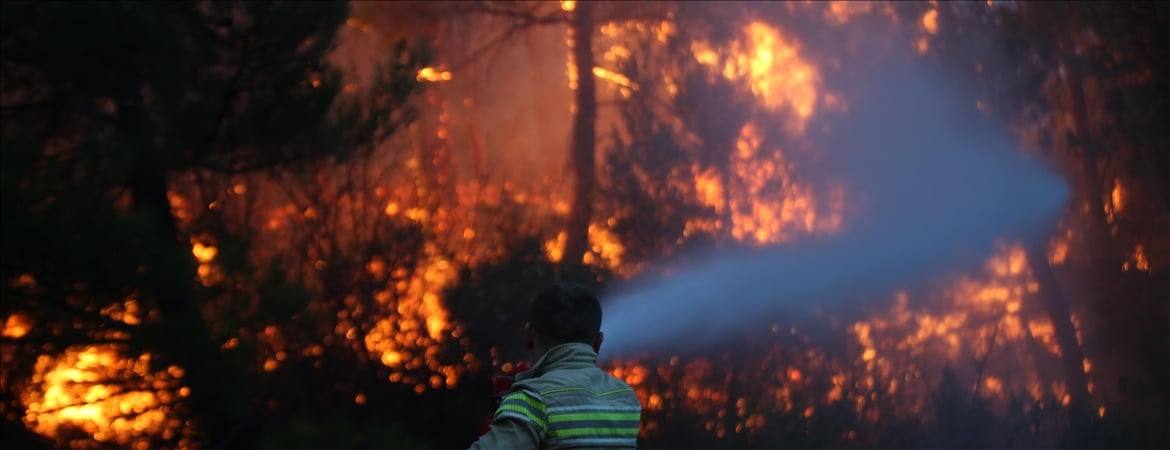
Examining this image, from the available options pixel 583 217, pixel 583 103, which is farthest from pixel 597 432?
pixel 583 103

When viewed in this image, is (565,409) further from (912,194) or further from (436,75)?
(436,75)

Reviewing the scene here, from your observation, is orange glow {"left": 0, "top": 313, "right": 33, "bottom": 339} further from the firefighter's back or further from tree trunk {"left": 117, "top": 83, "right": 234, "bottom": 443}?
the firefighter's back

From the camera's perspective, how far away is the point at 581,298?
2.46m

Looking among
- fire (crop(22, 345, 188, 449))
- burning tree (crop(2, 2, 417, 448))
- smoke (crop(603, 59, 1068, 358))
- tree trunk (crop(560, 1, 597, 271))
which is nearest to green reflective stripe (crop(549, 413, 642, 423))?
burning tree (crop(2, 2, 417, 448))

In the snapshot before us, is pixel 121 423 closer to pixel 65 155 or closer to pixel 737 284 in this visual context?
pixel 65 155

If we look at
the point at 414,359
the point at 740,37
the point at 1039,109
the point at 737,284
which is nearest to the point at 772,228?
the point at 737,284

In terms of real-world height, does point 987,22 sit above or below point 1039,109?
above

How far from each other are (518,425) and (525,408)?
0.04 m

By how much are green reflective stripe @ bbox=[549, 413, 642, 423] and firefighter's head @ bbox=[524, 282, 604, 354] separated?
18 centimetres

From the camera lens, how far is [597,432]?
7.70 ft

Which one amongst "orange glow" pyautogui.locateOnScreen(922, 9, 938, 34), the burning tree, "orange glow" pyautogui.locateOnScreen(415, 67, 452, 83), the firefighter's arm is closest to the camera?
the firefighter's arm

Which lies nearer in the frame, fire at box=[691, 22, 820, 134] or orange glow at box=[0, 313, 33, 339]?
orange glow at box=[0, 313, 33, 339]

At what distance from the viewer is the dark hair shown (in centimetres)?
244

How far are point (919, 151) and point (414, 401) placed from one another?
6060 millimetres
